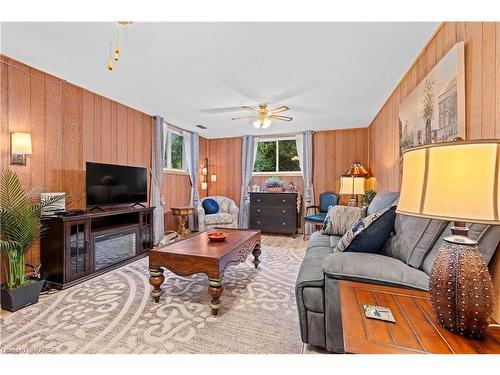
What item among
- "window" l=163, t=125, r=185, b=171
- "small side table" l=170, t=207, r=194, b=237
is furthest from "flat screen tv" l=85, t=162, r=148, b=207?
"window" l=163, t=125, r=185, b=171

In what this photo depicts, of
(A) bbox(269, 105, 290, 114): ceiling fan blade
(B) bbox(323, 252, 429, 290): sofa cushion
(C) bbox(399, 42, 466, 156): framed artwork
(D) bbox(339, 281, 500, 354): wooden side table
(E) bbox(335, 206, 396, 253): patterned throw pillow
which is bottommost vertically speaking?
(D) bbox(339, 281, 500, 354): wooden side table

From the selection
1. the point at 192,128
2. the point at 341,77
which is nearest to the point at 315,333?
the point at 341,77

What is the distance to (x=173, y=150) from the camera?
17.8 feet

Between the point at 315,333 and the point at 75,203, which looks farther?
the point at 75,203

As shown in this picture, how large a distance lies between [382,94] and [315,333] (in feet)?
10.7

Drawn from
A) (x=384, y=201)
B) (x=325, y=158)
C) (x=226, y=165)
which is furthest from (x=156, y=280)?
(x=325, y=158)

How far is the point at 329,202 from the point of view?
5.26 metres

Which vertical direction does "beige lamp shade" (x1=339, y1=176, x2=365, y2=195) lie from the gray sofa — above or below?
above

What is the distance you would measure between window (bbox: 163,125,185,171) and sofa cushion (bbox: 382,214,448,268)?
4.42m

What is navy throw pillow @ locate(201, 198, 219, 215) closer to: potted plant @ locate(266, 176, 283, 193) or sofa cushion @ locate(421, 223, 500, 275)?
potted plant @ locate(266, 176, 283, 193)

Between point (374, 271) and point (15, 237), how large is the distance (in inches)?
119

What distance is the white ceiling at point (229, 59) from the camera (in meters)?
2.02

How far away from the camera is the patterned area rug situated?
1.65 meters
